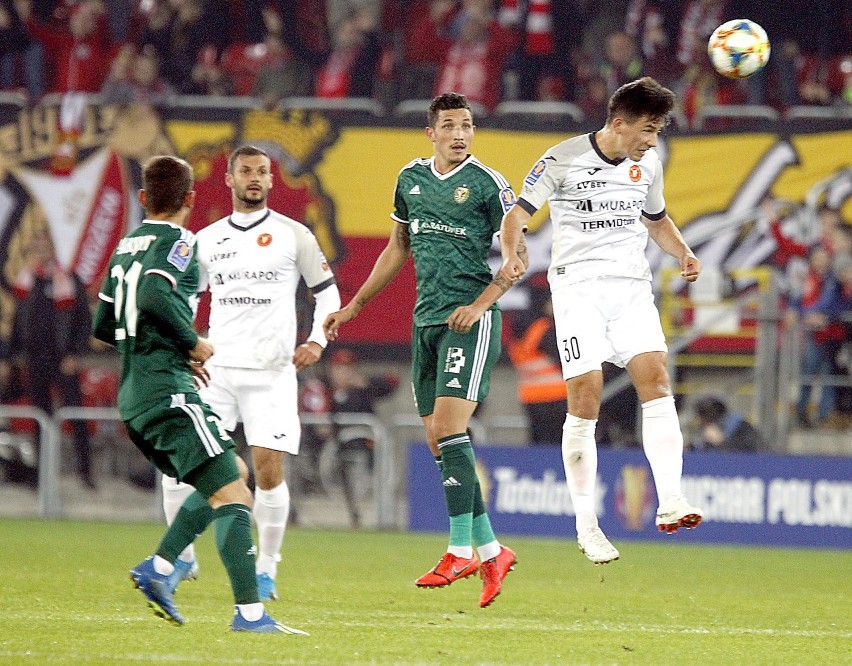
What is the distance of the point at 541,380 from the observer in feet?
51.2

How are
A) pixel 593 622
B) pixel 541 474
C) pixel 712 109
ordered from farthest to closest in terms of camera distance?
1. pixel 712 109
2. pixel 541 474
3. pixel 593 622

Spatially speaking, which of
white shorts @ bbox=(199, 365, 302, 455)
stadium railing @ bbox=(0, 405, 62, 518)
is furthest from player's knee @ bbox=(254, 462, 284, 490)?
stadium railing @ bbox=(0, 405, 62, 518)

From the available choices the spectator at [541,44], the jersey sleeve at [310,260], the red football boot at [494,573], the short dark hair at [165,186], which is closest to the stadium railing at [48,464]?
the spectator at [541,44]

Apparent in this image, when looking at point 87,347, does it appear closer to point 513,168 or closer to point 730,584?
point 513,168

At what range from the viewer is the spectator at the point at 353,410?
1561 cm

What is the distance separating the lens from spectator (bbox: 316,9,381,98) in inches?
687

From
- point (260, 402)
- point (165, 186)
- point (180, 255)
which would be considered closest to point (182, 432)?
point (180, 255)

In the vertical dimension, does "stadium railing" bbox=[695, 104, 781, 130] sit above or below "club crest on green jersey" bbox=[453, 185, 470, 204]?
above

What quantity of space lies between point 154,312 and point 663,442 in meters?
2.74

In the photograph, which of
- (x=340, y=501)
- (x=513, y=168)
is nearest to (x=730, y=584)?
(x=340, y=501)

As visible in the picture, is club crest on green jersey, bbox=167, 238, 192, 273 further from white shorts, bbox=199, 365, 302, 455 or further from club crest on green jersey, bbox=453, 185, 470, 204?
white shorts, bbox=199, 365, 302, 455

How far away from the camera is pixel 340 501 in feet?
51.5

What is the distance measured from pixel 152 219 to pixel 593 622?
2871mm

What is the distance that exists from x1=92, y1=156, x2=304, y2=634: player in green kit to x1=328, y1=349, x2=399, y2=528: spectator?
9279 mm
